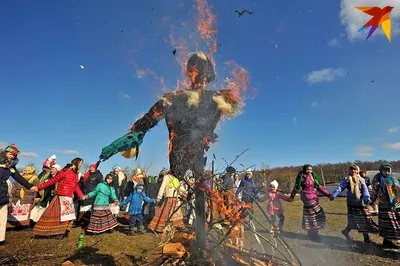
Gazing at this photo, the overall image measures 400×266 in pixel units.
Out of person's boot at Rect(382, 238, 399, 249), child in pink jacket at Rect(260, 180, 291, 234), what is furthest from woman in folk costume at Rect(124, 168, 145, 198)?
person's boot at Rect(382, 238, 399, 249)

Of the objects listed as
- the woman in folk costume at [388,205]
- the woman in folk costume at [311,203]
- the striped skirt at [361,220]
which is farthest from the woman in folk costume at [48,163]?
the woman in folk costume at [388,205]

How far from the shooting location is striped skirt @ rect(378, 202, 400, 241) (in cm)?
598

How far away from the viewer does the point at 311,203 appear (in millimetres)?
7223

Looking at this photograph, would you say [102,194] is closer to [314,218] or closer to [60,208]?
[60,208]

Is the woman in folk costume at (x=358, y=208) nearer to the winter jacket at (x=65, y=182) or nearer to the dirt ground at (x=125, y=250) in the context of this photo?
the dirt ground at (x=125, y=250)

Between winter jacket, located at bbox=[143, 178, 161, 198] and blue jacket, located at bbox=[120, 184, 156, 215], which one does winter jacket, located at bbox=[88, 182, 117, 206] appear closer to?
blue jacket, located at bbox=[120, 184, 156, 215]

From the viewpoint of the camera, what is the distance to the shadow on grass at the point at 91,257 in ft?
16.8

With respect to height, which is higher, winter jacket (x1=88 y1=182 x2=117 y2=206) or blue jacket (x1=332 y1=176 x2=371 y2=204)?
blue jacket (x1=332 y1=176 x2=371 y2=204)

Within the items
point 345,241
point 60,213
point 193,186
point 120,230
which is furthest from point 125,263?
point 345,241

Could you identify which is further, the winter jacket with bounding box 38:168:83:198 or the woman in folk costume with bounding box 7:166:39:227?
the woman in folk costume with bounding box 7:166:39:227

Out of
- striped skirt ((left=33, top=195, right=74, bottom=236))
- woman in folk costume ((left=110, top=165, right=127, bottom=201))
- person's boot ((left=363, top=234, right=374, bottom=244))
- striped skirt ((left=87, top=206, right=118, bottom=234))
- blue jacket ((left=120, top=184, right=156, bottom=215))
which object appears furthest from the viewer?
woman in folk costume ((left=110, top=165, right=127, bottom=201))

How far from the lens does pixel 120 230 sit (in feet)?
28.9

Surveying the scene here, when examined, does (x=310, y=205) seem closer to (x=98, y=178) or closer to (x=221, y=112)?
(x=221, y=112)

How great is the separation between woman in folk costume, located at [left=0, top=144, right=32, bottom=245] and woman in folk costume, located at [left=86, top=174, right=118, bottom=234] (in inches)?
74.9
